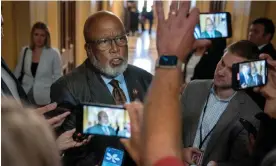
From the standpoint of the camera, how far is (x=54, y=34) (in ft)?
15.1

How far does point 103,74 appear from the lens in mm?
1802

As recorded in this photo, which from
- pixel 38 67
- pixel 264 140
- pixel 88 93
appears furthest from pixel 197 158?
pixel 38 67

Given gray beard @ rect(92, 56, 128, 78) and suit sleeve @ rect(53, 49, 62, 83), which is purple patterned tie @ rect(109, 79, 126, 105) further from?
suit sleeve @ rect(53, 49, 62, 83)

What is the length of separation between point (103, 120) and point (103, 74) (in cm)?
43

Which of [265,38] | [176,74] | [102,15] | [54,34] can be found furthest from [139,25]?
[176,74]

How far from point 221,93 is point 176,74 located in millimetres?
1089

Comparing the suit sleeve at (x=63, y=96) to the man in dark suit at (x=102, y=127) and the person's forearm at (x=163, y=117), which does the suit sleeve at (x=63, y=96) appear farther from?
the person's forearm at (x=163, y=117)

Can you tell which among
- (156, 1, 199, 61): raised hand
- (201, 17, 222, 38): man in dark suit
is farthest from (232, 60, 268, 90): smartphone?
(156, 1, 199, 61): raised hand

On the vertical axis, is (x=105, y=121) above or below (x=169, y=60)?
below

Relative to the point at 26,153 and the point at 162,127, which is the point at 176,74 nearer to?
the point at 162,127

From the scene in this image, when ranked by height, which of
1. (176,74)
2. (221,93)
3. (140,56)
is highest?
(176,74)

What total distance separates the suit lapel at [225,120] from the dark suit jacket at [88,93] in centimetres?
40

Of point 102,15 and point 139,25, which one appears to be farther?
point 139,25

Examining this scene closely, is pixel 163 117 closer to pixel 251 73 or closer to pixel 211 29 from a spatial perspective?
pixel 251 73
